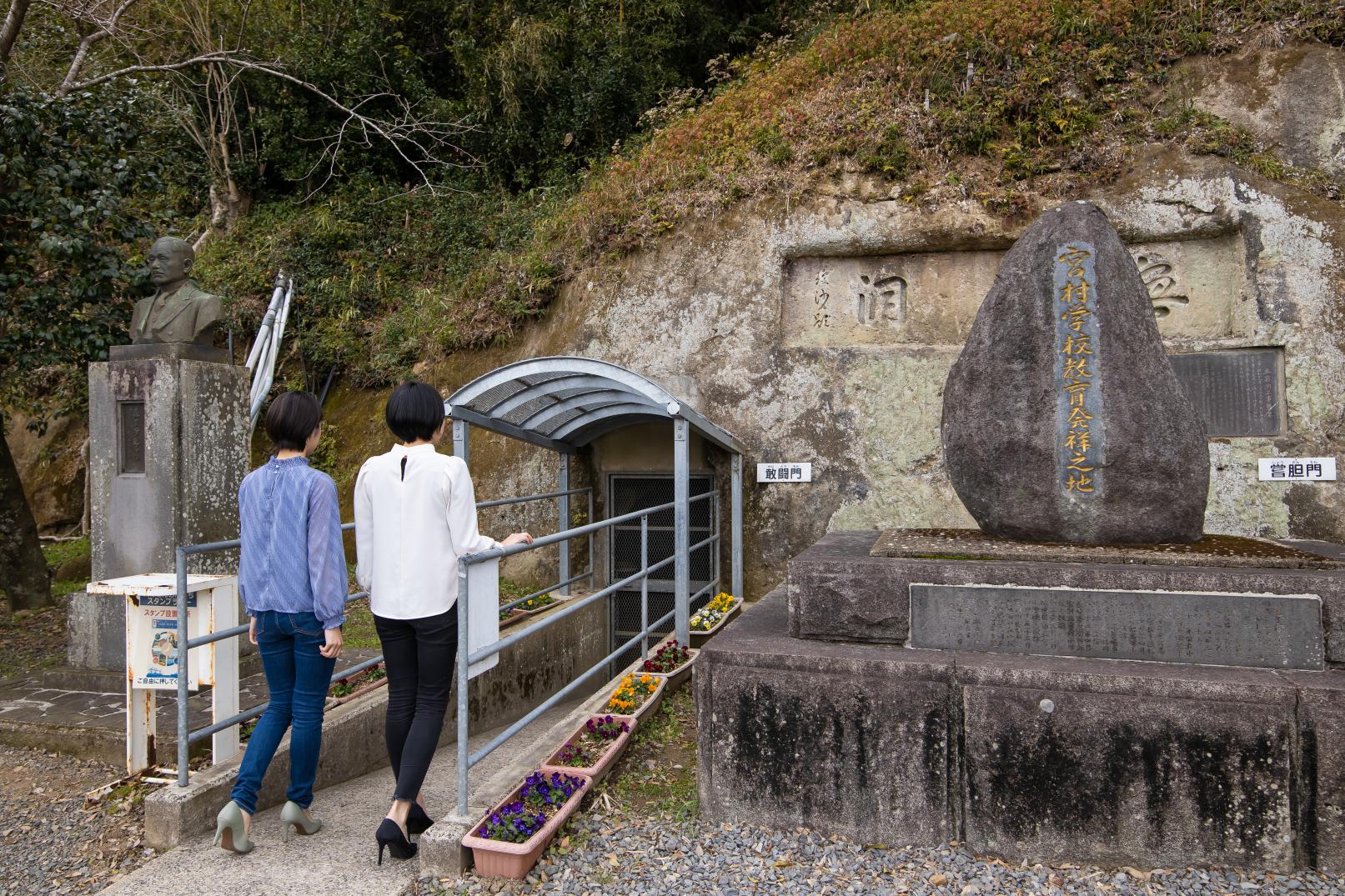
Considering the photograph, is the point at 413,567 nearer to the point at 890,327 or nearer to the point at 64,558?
the point at 890,327

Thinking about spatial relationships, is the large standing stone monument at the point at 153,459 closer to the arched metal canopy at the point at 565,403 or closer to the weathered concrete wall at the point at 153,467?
the weathered concrete wall at the point at 153,467

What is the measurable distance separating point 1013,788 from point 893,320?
19.1ft

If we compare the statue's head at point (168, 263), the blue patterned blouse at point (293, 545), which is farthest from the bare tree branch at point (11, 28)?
the blue patterned blouse at point (293, 545)

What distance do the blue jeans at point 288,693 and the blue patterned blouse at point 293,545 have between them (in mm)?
80

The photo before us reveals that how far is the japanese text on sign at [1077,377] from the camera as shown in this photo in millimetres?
3941

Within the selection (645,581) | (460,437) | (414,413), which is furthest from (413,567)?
(460,437)

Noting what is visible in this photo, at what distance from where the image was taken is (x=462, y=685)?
3227mm

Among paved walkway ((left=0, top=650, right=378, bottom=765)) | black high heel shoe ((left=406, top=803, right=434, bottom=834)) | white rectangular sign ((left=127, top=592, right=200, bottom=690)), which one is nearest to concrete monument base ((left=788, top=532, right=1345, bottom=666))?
black high heel shoe ((left=406, top=803, right=434, bottom=834))

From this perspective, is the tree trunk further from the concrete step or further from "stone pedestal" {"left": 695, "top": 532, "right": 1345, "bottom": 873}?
"stone pedestal" {"left": 695, "top": 532, "right": 1345, "bottom": 873}

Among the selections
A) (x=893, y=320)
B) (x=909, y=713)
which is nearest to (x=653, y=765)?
(x=909, y=713)

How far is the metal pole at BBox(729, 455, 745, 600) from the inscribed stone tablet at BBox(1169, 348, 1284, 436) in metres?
4.02

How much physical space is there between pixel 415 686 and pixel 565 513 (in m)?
4.82

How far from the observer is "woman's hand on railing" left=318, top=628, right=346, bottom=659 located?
3.31m

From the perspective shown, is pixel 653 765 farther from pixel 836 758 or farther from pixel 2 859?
pixel 2 859
